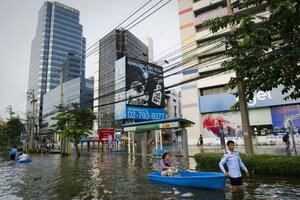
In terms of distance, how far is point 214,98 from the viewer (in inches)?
1622

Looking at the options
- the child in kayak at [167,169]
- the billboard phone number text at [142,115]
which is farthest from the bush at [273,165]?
the billboard phone number text at [142,115]

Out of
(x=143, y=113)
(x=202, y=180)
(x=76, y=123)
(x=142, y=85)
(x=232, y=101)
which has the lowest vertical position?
(x=202, y=180)

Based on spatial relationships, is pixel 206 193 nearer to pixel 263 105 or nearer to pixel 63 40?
pixel 263 105

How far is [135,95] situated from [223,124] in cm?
1709

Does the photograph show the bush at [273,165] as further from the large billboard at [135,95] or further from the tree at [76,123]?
the large billboard at [135,95]

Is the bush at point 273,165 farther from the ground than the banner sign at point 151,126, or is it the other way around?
the banner sign at point 151,126

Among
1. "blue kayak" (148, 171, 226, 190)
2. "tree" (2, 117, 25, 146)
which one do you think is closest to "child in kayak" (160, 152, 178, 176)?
"blue kayak" (148, 171, 226, 190)

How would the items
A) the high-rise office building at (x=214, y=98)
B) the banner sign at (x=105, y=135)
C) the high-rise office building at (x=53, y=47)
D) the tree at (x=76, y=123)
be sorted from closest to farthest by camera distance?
1. the tree at (x=76, y=123)
2. the high-rise office building at (x=214, y=98)
3. the banner sign at (x=105, y=135)
4. the high-rise office building at (x=53, y=47)

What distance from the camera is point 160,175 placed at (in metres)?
12.2

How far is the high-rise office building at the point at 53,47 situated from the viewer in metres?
131

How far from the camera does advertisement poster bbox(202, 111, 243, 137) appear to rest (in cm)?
3931

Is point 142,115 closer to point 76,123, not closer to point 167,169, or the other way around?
point 76,123

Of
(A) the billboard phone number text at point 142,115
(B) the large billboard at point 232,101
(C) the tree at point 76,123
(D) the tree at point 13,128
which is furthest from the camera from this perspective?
(D) the tree at point 13,128

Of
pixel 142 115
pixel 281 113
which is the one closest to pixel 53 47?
pixel 142 115
